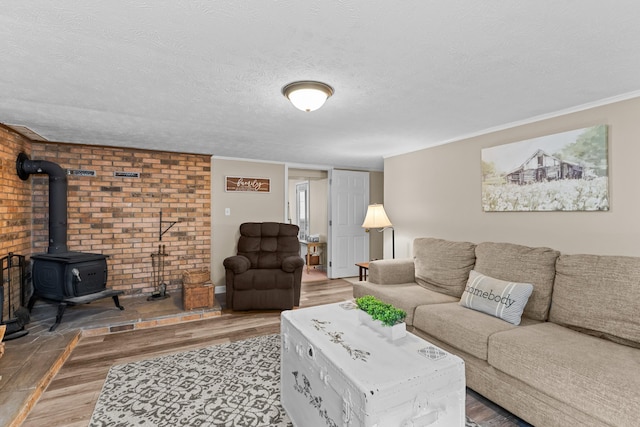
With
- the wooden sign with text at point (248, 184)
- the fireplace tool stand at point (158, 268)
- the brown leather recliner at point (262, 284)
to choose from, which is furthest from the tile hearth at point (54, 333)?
the wooden sign with text at point (248, 184)

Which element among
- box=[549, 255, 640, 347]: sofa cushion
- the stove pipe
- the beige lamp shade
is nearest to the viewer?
box=[549, 255, 640, 347]: sofa cushion

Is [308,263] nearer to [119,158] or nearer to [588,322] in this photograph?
[119,158]

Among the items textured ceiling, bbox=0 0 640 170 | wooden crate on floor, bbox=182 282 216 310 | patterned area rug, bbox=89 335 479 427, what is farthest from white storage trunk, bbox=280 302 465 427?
wooden crate on floor, bbox=182 282 216 310

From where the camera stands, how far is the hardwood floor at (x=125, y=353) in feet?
6.61

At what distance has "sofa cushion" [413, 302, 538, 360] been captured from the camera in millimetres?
2129

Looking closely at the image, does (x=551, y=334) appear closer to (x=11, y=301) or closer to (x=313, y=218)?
(x=11, y=301)

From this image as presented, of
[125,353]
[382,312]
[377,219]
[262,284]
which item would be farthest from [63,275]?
[377,219]

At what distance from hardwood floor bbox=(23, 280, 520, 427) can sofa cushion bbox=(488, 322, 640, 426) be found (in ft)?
1.34

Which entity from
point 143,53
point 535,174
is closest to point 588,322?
point 535,174

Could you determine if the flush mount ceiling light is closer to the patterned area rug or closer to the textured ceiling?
the textured ceiling

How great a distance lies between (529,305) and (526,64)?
1756 millimetres

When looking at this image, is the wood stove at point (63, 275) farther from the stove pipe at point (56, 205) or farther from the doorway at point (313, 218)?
the doorway at point (313, 218)

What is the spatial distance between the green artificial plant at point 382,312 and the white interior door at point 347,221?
3.80 m

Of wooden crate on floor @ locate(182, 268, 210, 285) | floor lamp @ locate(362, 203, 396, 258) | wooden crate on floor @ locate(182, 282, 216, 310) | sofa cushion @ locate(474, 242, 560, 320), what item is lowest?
wooden crate on floor @ locate(182, 282, 216, 310)
